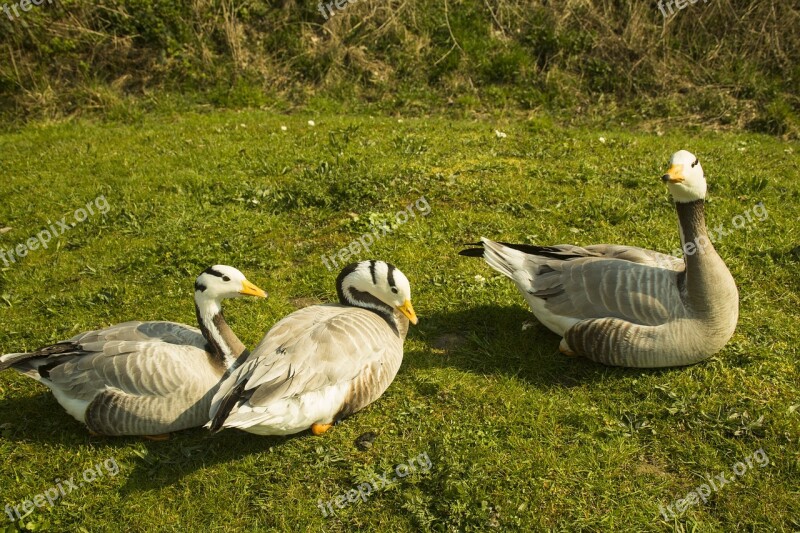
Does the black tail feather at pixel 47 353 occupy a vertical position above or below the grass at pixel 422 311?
above

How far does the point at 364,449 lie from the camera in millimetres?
4441

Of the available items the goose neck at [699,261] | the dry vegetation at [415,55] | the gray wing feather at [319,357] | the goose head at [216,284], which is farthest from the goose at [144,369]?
the dry vegetation at [415,55]

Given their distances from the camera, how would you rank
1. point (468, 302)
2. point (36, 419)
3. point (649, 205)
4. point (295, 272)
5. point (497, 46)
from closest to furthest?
point (36, 419) → point (468, 302) → point (295, 272) → point (649, 205) → point (497, 46)

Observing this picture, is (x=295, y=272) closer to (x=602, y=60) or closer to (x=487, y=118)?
(x=487, y=118)

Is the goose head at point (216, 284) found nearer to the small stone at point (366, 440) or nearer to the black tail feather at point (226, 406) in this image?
the black tail feather at point (226, 406)

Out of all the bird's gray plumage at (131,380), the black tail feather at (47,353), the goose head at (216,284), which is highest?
the goose head at (216,284)

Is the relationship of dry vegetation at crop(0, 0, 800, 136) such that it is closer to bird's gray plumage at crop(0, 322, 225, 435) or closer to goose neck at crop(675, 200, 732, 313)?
goose neck at crop(675, 200, 732, 313)

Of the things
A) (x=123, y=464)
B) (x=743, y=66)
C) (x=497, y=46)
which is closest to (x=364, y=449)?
(x=123, y=464)

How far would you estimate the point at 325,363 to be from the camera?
4.38 m

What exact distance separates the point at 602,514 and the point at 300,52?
9.23 metres

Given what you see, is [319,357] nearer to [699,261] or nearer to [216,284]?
[216,284]

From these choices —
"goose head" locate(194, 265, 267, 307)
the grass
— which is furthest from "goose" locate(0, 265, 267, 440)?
the grass

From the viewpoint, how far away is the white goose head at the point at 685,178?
14.4 feet

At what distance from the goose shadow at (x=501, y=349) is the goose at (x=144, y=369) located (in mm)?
1510
